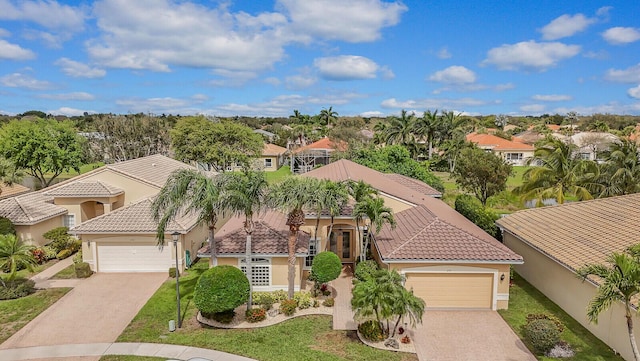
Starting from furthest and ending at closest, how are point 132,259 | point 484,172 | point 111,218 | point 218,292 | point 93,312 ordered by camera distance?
point 484,172, point 111,218, point 132,259, point 93,312, point 218,292

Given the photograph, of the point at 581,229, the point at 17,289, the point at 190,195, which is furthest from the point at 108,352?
the point at 581,229

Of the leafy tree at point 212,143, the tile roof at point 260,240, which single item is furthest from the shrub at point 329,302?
the leafy tree at point 212,143

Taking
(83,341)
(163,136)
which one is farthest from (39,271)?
(163,136)

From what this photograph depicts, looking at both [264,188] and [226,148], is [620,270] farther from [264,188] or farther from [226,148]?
[226,148]

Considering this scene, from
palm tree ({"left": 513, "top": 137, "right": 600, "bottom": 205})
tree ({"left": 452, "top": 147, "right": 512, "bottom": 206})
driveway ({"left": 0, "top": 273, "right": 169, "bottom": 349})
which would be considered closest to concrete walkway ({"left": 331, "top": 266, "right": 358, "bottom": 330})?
driveway ({"left": 0, "top": 273, "right": 169, "bottom": 349})

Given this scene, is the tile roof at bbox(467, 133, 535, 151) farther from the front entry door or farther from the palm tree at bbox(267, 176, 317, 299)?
the palm tree at bbox(267, 176, 317, 299)

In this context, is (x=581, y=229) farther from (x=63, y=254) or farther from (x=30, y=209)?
(x=30, y=209)

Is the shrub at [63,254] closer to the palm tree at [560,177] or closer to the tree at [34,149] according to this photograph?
the tree at [34,149]
